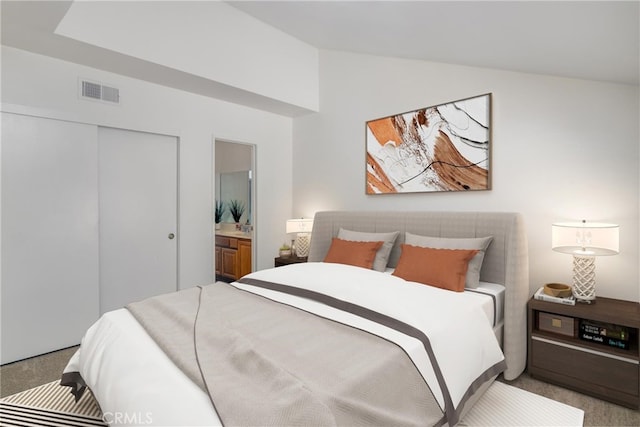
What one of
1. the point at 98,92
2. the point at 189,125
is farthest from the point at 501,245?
the point at 98,92

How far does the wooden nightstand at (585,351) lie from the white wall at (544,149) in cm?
38

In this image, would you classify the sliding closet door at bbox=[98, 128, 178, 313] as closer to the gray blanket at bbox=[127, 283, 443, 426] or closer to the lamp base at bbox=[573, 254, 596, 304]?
the gray blanket at bbox=[127, 283, 443, 426]

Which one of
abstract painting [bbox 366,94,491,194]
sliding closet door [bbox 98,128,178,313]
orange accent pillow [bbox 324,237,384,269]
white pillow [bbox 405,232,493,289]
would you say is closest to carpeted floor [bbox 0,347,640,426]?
sliding closet door [bbox 98,128,178,313]

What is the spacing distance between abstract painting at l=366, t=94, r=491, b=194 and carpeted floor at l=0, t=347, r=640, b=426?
1542mm

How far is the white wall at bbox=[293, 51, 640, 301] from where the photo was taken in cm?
234

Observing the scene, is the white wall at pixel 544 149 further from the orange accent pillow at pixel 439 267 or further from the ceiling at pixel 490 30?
the orange accent pillow at pixel 439 267

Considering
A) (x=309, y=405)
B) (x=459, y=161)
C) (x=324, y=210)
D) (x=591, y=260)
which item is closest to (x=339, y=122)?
(x=324, y=210)

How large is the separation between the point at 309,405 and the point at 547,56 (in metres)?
2.54

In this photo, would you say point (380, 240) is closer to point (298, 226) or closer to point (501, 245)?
point (501, 245)

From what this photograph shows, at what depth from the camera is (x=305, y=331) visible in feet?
5.29

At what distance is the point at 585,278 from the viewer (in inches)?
90.0

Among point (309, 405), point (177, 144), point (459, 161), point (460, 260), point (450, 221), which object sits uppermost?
point (177, 144)

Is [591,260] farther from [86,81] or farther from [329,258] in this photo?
[86,81]

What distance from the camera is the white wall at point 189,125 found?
270cm
